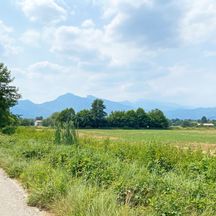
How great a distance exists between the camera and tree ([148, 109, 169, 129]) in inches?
4685

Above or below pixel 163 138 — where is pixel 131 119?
above

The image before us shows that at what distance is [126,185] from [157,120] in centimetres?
11275

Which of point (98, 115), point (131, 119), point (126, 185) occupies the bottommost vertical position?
point (126, 185)

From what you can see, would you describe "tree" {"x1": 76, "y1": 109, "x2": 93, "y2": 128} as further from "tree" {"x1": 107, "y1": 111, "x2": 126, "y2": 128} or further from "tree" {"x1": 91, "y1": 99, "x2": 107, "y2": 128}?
"tree" {"x1": 107, "y1": 111, "x2": 126, "y2": 128}

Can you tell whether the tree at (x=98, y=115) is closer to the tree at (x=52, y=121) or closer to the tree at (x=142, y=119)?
the tree at (x=142, y=119)

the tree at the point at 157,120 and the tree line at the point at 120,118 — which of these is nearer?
the tree line at the point at 120,118

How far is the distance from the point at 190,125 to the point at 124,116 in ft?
139

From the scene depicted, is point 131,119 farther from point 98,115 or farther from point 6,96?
point 6,96

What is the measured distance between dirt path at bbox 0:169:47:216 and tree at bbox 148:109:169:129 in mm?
108708

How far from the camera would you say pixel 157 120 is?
119500mm

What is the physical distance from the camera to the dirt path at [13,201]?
24.9 ft

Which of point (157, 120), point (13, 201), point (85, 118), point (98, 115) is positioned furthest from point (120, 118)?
point (13, 201)

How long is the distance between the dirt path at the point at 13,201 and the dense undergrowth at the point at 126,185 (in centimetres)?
26

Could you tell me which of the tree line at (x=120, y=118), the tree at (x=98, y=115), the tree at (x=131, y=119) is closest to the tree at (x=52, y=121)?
the tree line at (x=120, y=118)
